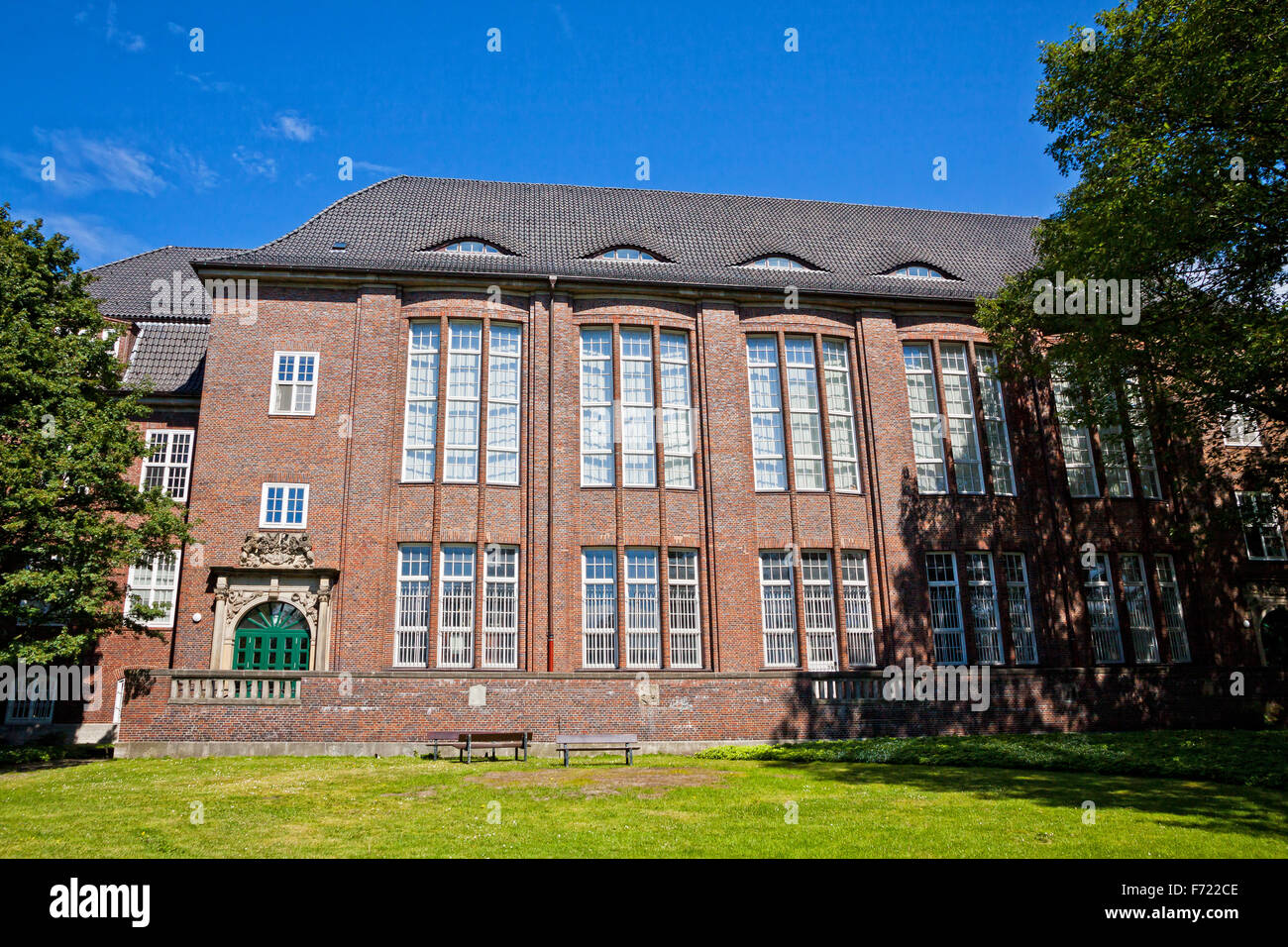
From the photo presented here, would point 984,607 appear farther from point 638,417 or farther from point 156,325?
point 156,325

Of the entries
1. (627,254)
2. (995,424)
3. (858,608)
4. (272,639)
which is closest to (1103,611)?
(995,424)

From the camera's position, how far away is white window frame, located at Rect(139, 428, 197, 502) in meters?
24.5

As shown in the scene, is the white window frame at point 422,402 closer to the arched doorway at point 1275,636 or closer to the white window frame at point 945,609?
the white window frame at point 945,609

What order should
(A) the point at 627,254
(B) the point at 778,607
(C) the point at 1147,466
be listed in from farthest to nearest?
(C) the point at 1147,466
(A) the point at 627,254
(B) the point at 778,607

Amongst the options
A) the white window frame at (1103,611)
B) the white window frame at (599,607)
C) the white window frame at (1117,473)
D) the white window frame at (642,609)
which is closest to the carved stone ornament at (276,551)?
the white window frame at (599,607)

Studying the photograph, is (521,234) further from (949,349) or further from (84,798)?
(84,798)

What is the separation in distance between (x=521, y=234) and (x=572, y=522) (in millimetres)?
9863

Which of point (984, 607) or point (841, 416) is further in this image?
point (841, 416)

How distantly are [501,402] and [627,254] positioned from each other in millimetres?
6720

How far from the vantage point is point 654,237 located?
1102 inches

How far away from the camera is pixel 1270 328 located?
16.1 m

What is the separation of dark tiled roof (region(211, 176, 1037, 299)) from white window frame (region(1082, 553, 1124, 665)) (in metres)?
9.28

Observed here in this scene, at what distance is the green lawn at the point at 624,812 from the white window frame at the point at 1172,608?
42.6 ft

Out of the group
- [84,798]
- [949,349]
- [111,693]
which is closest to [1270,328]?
[949,349]
